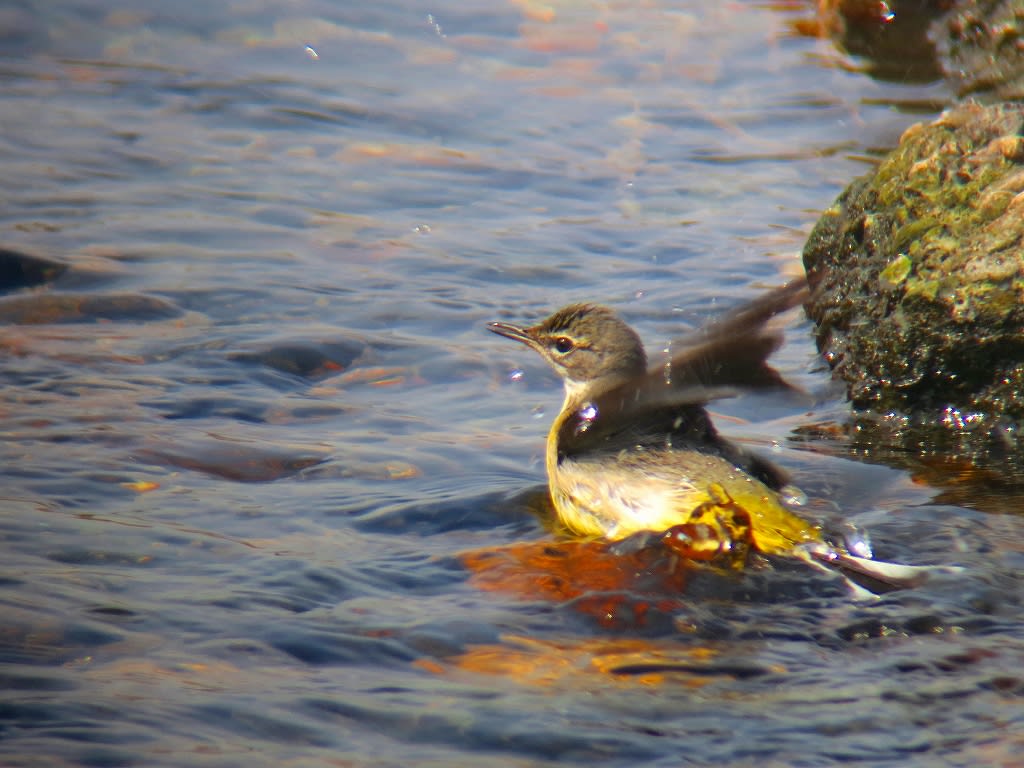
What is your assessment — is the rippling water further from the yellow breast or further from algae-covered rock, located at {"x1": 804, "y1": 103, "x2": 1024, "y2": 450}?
algae-covered rock, located at {"x1": 804, "y1": 103, "x2": 1024, "y2": 450}

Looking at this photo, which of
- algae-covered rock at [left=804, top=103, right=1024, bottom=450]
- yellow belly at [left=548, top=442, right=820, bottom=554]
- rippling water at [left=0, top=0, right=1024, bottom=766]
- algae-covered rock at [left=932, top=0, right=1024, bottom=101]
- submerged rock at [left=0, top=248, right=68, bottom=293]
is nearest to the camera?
rippling water at [left=0, top=0, right=1024, bottom=766]

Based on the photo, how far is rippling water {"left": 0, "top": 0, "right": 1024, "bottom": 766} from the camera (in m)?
4.32

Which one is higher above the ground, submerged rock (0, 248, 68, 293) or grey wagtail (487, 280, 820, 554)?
grey wagtail (487, 280, 820, 554)

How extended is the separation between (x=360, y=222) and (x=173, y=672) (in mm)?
6696

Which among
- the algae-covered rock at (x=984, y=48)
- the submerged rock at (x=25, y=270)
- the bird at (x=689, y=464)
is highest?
the algae-covered rock at (x=984, y=48)

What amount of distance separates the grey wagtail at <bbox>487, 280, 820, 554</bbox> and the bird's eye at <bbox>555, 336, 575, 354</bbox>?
0.31 metres

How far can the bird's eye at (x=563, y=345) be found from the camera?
7.21 metres

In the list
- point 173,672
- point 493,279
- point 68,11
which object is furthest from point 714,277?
point 68,11

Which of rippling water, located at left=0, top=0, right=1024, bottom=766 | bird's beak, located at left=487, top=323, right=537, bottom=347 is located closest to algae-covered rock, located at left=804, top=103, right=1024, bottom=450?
rippling water, located at left=0, top=0, right=1024, bottom=766

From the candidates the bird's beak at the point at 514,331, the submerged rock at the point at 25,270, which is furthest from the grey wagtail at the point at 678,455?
the submerged rock at the point at 25,270

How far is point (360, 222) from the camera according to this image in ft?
34.9

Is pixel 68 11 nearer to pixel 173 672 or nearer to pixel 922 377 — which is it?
pixel 922 377

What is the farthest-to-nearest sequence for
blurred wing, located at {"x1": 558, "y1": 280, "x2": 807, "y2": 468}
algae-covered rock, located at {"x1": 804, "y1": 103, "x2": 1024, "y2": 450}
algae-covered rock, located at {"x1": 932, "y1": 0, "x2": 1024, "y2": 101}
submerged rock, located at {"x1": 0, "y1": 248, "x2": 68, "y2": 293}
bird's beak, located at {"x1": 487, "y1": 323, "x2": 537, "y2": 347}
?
algae-covered rock, located at {"x1": 932, "y1": 0, "x2": 1024, "y2": 101} < submerged rock, located at {"x1": 0, "y1": 248, "x2": 68, "y2": 293} < bird's beak, located at {"x1": 487, "y1": 323, "x2": 537, "y2": 347} < algae-covered rock, located at {"x1": 804, "y1": 103, "x2": 1024, "y2": 450} < blurred wing, located at {"x1": 558, "y1": 280, "x2": 807, "y2": 468}

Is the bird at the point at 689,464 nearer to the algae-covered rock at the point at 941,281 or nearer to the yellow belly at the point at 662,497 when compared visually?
the yellow belly at the point at 662,497
